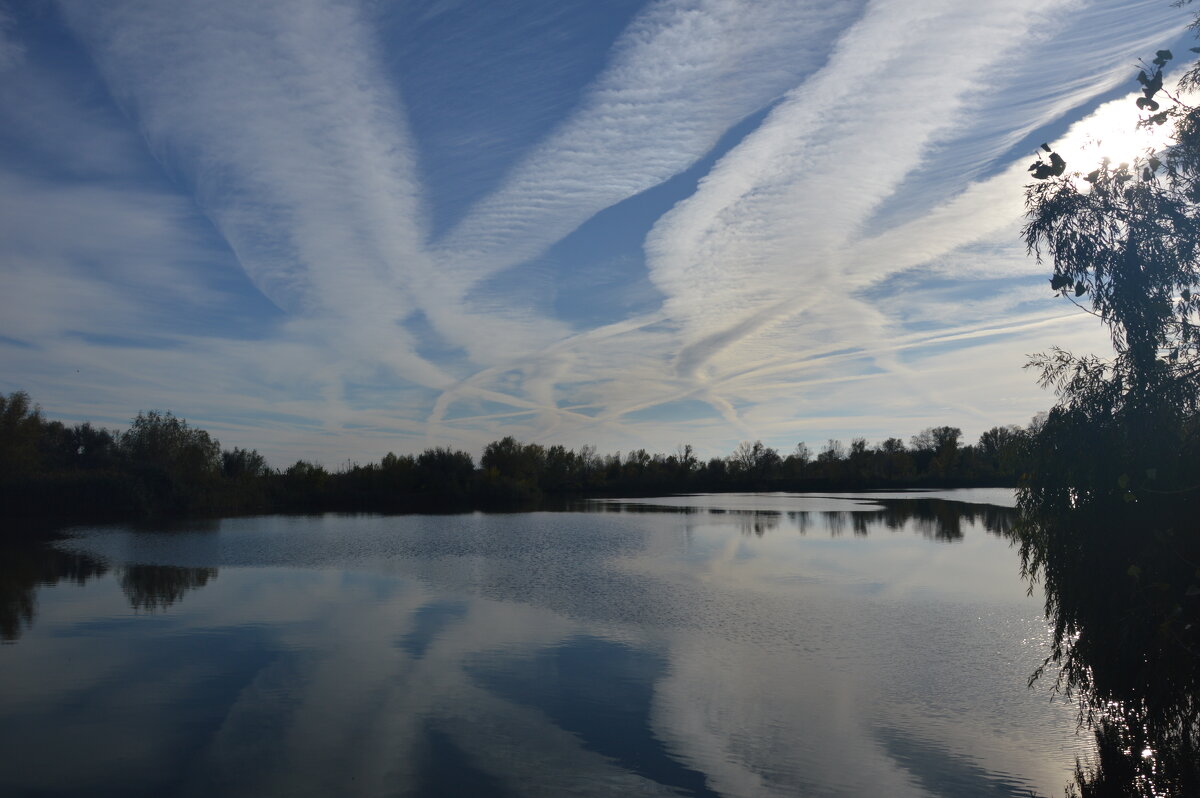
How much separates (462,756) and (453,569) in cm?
1705

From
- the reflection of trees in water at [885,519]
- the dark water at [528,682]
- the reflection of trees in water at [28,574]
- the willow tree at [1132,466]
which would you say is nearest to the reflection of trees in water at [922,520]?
the reflection of trees in water at [885,519]

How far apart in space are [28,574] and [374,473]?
68581mm

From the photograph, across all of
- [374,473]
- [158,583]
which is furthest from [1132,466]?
[374,473]

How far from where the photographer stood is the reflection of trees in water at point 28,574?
16.7m

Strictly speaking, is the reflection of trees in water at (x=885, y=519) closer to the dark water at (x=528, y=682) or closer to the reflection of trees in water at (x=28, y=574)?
the dark water at (x=528, y=682)

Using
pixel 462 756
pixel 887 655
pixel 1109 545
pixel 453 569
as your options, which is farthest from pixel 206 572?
pixel 1109 545

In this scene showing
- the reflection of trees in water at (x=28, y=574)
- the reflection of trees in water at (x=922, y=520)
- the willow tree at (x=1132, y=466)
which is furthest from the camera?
the reflection of trees in water at (x=922, y=520)

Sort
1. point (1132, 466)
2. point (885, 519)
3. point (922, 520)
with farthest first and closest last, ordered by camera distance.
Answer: point (885, 519) < point (922, 520) < point (1132, 466)

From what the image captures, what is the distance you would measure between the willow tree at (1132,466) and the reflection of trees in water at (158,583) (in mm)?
18861

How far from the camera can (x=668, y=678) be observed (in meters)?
12.3

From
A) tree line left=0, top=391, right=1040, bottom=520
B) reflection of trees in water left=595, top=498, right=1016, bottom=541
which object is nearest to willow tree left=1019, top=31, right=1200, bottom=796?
tree line left=0, top=391, right=1040, bottom=520

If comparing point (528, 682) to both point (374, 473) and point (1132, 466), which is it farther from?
point (374, 473)

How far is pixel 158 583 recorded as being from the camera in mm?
22359

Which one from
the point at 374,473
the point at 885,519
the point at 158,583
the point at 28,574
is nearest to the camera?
the point at 158,583
